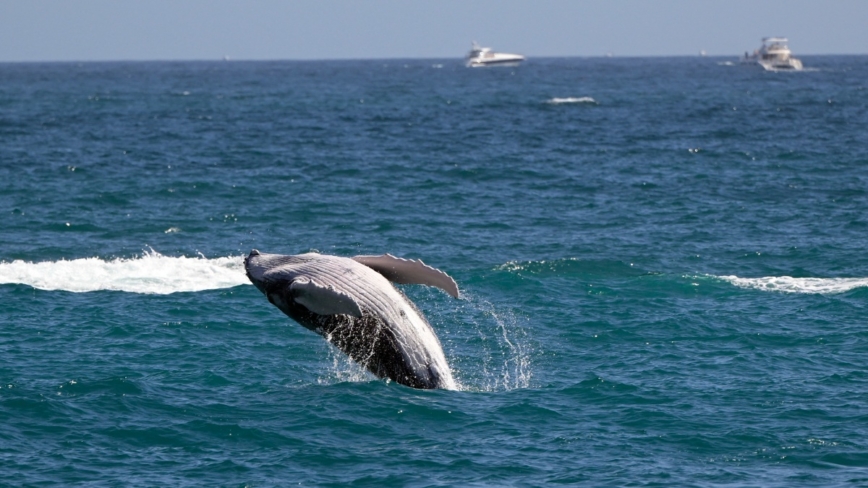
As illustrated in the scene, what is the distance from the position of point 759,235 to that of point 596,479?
26.9 m

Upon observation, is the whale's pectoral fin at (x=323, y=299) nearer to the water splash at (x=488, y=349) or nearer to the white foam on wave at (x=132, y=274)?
the water splash at (x=488, y=349)

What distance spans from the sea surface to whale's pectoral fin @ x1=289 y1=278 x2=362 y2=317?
2.70m

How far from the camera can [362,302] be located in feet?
66.7

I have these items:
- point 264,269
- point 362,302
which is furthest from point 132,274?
point 362,302

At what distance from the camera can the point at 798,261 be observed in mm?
39469

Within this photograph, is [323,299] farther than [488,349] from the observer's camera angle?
No

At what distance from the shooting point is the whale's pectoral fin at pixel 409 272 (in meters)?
20.2

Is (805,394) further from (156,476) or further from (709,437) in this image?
(156,476)

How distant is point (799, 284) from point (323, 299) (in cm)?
2017

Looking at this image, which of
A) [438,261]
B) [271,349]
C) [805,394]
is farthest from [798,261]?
[271,349]

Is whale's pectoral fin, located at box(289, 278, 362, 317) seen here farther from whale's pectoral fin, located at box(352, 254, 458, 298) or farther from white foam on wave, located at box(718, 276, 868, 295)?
white foam on wave, located at box(718, 276, 868, 295)

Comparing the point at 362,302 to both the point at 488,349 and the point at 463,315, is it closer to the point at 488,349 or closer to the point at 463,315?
the point at 488,349

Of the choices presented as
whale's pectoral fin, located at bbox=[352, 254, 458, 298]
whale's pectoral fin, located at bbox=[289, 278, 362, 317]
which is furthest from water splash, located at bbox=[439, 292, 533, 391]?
whale's pectoral fin, located at bbox=[289, 278, 362, 317]

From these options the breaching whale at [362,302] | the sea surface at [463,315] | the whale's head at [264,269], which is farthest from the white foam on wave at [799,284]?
the whale's head at [264,269]
